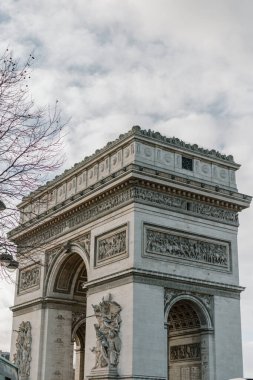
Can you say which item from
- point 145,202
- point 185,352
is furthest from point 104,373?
point 145,202

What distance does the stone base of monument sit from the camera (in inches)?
978

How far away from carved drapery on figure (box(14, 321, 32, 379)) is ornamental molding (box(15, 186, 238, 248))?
15.4 ft

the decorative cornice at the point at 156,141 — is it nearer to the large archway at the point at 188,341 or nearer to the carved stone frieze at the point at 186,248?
the carved stone frieze at the point at 186,248

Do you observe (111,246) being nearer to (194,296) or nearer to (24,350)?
(194,296)

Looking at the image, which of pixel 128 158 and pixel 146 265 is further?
pixel 128 158

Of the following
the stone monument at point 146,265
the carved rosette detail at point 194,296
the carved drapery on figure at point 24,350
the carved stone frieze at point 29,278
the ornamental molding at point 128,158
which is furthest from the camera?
the carved stone frieze at point 29,278

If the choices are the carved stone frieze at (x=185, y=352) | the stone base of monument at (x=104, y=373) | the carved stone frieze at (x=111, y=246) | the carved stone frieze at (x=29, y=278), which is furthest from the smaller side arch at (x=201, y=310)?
the carved stone frieze at (x=29, y=278)

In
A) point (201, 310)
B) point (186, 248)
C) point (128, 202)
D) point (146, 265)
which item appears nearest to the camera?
point (146, 265)

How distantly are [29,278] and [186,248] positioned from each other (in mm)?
10225

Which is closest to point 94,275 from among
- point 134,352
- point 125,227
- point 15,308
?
point 125,227

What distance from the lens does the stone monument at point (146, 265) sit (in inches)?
1003

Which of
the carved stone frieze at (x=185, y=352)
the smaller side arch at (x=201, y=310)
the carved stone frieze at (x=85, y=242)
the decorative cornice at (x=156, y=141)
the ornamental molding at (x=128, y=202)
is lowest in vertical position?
the carved stone frieze at (x=185, y=352)

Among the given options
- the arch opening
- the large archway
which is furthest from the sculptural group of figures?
the arch opening

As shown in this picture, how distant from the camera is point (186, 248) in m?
27.3
